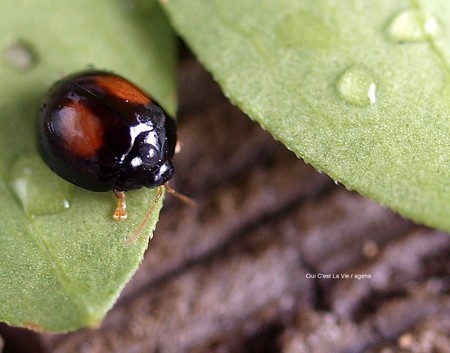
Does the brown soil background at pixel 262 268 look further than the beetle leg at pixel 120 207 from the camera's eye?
Yes

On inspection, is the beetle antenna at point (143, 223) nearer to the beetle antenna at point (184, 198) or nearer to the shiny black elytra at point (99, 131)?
the shiny black elytra at point (99, 131)

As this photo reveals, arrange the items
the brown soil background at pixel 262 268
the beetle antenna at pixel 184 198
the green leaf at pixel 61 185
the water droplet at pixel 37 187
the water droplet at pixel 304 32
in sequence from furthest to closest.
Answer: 1. the beetle antenna at pixel 184 198
2. the brown soil background at pixel 262 268
3. the water droplet at pixel 304 32
4. the water droplet at pixel 37 187
5. the green leaf at pixel 61 185

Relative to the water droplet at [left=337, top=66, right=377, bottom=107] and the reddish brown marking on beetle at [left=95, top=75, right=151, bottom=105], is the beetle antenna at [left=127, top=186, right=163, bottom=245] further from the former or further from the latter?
the water droplet at [left=337, top=66, right=377, bottom=107]

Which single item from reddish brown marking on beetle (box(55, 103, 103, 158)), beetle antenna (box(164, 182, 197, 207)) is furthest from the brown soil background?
reddish brown marking on beetle (box(55, 103, 103, 158))

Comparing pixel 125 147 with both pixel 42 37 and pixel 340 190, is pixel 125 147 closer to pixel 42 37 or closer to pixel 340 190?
pixel 42 37

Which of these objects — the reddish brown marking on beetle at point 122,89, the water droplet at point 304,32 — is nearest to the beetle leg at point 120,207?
the reddish brown marking on beetle at point 122,89

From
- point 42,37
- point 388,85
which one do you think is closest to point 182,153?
point 42,37

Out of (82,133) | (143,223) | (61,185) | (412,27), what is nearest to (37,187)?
(61,185)
